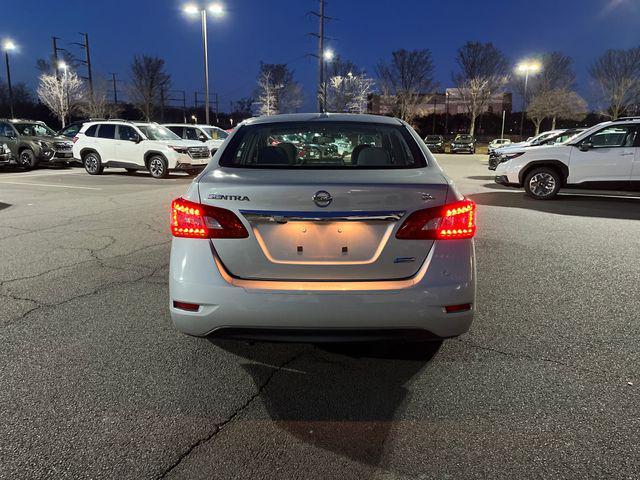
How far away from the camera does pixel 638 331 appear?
3.78m

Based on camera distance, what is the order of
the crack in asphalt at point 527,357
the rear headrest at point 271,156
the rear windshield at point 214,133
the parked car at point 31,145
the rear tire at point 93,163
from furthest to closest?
the rear windshield at point 214,133 → the parked car at point 31,145 → the rear tire at point 93,163 → the rear headrest at point 271,156 → the crack in asphalt at point 527,357

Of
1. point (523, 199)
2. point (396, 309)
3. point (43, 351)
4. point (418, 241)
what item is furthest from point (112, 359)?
point (523, 199)

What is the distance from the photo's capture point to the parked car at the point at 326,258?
2.57m

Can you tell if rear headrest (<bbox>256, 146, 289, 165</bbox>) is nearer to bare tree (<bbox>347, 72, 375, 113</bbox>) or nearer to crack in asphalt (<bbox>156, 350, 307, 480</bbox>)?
crack in asphalt (<bbox>156, 350, 307, 480</bbox>)

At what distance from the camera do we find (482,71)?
2088 inches

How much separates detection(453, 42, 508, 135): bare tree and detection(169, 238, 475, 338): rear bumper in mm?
53747

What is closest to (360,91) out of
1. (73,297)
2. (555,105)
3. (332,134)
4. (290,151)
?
(555,105)

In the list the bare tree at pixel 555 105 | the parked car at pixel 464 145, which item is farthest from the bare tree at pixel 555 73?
the parked car at pixel 464 145

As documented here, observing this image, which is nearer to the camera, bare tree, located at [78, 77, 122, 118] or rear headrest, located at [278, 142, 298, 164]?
rear headrest, located at [278, 142, 298, 164]

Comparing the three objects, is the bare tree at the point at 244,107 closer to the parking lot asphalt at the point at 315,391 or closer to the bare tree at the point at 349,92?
the bare tree at the point at 349,92

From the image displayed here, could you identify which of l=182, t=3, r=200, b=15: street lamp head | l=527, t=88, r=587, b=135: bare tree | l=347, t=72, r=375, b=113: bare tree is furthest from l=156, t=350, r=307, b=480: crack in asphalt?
l=347, t=72, r=375, b=113: bare tree

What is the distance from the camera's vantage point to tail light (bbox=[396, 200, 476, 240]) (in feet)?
8.59

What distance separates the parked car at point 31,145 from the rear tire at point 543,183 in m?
17.3

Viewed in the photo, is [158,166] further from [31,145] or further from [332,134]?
[332,134]
